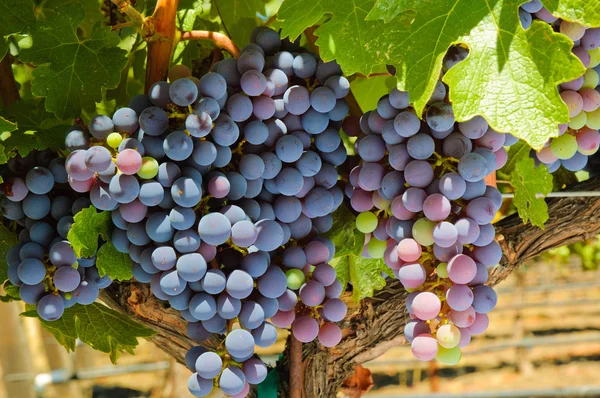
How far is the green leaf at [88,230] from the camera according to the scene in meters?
0.73

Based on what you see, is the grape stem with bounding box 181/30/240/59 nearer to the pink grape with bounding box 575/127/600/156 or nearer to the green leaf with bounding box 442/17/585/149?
the green leaf with bounding box 442/17/585/149

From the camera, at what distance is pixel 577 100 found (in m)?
Result: 0.82

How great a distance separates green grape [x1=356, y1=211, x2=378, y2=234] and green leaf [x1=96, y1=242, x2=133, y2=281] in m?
0.28

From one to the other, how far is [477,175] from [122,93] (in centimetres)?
53

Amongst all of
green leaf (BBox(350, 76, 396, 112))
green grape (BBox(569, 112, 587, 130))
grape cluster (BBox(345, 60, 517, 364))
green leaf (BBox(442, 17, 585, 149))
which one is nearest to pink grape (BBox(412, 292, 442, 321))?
grape cluster (BBox(345, 60, 517, 364))

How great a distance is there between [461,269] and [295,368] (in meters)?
0.34

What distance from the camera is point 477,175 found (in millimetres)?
723

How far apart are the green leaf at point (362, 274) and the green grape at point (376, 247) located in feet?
0.20

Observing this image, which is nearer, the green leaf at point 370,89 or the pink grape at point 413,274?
the pink grape at point 413,274

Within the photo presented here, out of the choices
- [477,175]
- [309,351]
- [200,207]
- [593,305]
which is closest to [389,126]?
[477,175]

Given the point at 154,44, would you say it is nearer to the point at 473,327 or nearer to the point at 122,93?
the point at 122,93

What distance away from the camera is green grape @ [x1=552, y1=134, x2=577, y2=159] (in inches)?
34.6

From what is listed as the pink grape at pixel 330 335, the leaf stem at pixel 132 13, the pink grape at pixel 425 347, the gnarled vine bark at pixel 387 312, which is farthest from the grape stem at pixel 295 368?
the leaf stem at pixel 132 13

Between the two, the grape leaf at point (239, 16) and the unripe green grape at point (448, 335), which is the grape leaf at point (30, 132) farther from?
the unripe green grape at point (448, 335)
